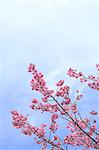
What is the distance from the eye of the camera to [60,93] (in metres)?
11.6

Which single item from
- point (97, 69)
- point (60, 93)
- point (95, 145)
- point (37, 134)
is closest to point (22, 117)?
point (37, 134)

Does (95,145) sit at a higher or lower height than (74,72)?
lower

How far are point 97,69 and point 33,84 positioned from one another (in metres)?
3.54

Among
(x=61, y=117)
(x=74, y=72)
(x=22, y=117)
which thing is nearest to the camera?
(x=61, y=117)

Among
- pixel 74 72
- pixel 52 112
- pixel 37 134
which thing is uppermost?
pixel 74 72

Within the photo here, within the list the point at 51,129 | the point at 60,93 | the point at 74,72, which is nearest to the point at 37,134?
the point at 51,129

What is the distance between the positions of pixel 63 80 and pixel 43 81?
2.07ft

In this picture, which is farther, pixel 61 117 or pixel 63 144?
pixel 63 144

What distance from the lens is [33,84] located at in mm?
11695

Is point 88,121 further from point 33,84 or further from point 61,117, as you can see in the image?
point 33,84

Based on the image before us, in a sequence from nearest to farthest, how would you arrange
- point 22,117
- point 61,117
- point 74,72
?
point 61,117, point 22,117, point 74,72

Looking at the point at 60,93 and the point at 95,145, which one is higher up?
the point at 60,93

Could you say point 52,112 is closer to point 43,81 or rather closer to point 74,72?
point 43,81

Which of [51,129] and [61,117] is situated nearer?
[61,117]
